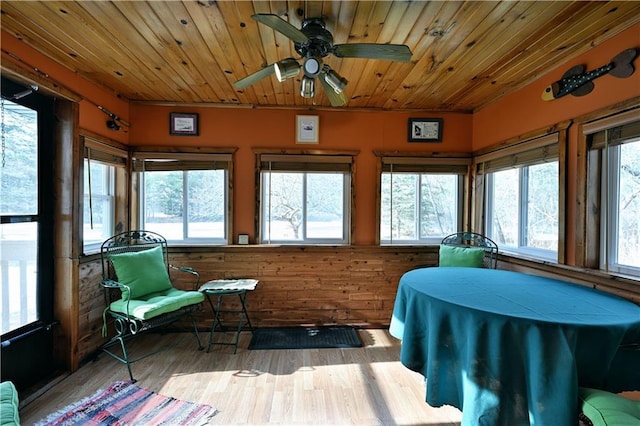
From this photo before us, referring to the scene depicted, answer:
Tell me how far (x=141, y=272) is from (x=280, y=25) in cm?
240

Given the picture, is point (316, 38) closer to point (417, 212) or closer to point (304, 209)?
point (304, 209)

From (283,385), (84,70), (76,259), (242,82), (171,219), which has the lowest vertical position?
(283,385)

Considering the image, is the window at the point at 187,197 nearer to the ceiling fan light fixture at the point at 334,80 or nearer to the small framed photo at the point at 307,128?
the small framed photo at the point at 307,128

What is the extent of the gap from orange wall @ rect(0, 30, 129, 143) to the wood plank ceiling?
0.06 meters

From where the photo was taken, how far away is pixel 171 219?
333 cm

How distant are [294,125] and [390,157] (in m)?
1.18

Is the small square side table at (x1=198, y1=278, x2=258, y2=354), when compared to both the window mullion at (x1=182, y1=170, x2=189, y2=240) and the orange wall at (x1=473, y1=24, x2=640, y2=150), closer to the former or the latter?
the window mullion at (x1=182, y1=170, x2=189, y2=240)

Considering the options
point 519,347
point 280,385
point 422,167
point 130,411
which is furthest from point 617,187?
point 130,411

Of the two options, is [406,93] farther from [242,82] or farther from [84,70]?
[84,70]

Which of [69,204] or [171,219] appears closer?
[69,204]

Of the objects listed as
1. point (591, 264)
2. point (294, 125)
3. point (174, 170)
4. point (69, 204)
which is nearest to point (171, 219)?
point (174, 170)

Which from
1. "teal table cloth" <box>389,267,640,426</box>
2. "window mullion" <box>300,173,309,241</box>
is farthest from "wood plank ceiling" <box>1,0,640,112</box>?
"teal table cloth" <box>389,267,640,426</box>

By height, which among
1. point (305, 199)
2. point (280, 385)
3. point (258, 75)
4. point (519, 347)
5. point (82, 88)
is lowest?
point (280, 385)

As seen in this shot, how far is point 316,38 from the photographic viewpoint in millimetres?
1723
